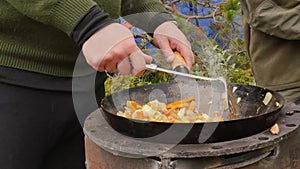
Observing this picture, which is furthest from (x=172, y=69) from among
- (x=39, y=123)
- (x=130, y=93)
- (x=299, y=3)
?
(x=299, y=3)

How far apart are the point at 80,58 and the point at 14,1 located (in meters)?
0.38

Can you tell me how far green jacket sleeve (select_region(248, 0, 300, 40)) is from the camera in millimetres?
2559

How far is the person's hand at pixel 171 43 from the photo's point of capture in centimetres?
195

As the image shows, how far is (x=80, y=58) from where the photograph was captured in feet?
6.46

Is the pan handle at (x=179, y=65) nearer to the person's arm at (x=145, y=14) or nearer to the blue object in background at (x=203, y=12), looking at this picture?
the person's arm at (x=145, y=14)

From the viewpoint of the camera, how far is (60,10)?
5.32ft

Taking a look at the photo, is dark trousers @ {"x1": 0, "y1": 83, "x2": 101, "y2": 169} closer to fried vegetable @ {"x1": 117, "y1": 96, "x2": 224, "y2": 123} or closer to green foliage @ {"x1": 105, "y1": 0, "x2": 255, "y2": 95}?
fried vegetable @ {"x1": 117, "y1": 96, "x2": 224, "y2": 123}

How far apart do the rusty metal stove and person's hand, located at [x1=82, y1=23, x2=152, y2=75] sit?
0.78ft

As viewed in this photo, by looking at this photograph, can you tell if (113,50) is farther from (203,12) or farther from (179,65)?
(203,12)

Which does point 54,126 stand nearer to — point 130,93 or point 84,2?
point 130,93

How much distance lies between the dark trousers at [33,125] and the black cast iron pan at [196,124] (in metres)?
0.21

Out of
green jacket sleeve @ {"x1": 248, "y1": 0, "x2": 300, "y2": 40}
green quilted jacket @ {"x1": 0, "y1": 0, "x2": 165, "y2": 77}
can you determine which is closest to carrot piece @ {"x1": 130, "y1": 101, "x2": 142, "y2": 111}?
green quilted jacket @ {"x1": 0, "y1": 0, "x2": 165, "y2": 77}

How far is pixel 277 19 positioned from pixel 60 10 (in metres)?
1.34

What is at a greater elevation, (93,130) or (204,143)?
(204,143)
